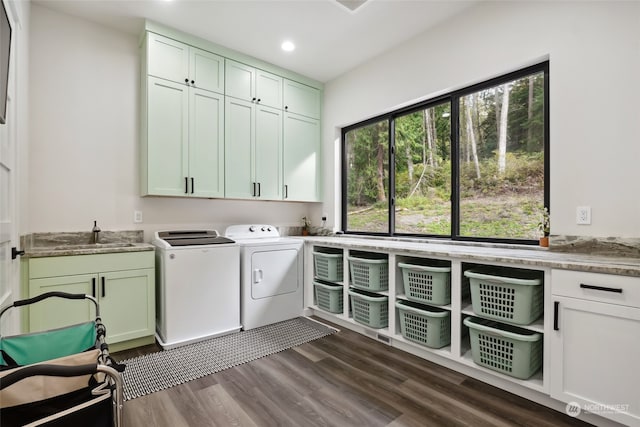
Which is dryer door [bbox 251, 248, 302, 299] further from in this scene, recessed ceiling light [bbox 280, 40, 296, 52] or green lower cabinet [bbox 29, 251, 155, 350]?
recessed ceiling light [bbox 280, 40, 296, 52]

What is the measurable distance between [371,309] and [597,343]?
153 centimetres

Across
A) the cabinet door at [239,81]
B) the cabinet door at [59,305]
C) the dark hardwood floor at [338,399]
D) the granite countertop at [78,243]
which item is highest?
the cabinet door at [239,81]

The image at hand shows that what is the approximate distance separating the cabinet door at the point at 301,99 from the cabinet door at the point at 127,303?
7.92 ft

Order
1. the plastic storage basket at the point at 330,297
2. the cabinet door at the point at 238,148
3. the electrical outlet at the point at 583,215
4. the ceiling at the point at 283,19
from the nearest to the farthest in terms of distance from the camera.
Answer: the electrical outlet at the point at 583,215 → the ceiling at the point at 283,19 → the plastic storage basket at the point at 330,297 → the cabinet door at the point at 238,148

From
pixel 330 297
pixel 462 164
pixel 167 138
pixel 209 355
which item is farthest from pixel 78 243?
pixel 462 164

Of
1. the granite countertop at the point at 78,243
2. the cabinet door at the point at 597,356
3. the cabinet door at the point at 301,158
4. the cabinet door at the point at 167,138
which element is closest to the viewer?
the cabinet door at the point at 597,356

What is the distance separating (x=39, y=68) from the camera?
2654 mm

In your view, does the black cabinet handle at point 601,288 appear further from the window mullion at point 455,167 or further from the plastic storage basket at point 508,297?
the window mullion at point 455,167

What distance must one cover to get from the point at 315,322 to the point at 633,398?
237 cm

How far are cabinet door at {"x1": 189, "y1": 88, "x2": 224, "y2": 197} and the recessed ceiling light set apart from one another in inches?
32.8

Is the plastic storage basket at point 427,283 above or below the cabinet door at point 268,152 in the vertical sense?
below

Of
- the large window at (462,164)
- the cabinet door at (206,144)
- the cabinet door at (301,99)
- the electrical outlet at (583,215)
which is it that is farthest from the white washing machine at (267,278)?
the electrical outlet at (583,215)

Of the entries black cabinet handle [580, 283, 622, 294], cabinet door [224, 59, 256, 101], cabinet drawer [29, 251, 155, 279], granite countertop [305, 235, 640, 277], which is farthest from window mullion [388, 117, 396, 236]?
cabinet drawer [29, 251, 155, 279]

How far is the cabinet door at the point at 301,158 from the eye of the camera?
3.82m
